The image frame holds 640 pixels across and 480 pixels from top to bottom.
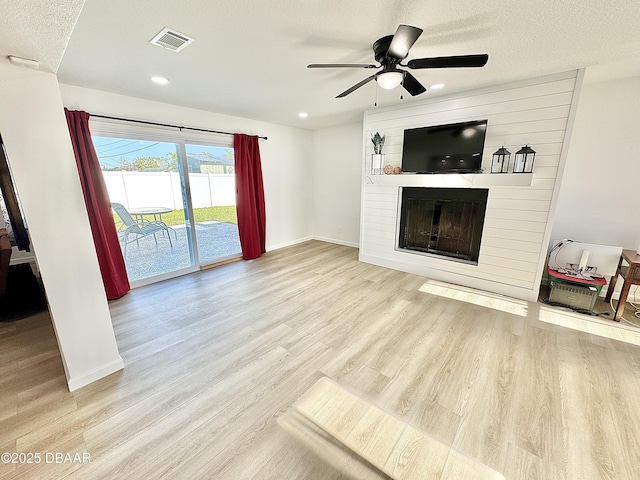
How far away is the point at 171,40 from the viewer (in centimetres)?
184

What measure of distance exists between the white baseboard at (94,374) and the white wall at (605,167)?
16.8ft

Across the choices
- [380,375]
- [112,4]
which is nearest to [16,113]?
[112,4]

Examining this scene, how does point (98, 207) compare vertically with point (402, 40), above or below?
below

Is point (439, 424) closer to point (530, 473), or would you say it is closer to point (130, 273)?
point (530, 473)

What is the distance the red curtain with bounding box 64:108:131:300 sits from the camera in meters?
2.72

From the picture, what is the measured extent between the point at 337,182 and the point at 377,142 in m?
1.65

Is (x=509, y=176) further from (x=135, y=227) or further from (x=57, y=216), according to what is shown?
(x=135, y=227)

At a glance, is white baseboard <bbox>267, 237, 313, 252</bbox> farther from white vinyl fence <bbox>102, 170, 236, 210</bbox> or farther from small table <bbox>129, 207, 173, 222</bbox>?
small table <bbox>129, 207, 173, 222</bbox>

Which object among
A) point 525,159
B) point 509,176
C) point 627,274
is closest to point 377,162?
point 509,176

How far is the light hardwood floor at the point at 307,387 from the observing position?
1.35m

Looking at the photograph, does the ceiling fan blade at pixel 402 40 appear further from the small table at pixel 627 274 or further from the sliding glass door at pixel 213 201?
the sliding glass door at pixel 213 201

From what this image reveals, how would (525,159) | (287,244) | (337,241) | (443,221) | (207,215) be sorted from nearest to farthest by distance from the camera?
(525,159) → (443,221) → (207,215) → (287,244) → (337,241)

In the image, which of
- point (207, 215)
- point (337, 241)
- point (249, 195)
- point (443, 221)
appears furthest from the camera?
point (337, 241)

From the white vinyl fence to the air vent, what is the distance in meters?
2.00
